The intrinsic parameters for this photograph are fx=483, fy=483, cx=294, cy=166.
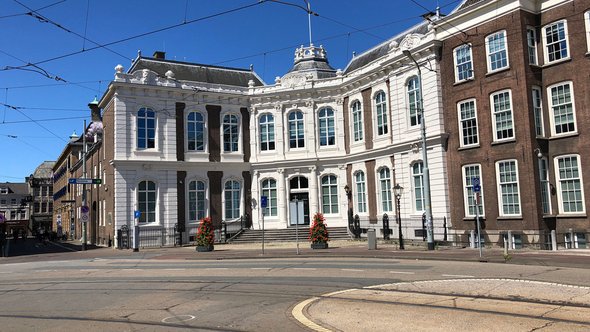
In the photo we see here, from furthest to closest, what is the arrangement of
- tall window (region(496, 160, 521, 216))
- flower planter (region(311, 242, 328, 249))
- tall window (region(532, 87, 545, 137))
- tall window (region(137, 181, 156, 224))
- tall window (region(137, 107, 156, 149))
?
tall window (region(137, 107, 156, 149)) → tall window (region(137, 181, 156, 224)) → flower planter (region(311, 242, 328, 249)) → tall window (region(496, 160, 521, 216)) → tall window (region(532, 87, 545, 137))

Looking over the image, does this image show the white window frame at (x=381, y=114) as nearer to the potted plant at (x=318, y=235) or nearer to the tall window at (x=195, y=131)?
the potted plant at (x=318, y=235)

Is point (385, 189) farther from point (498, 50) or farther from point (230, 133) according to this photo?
point (230, 133)

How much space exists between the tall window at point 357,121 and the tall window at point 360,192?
8.95 ft

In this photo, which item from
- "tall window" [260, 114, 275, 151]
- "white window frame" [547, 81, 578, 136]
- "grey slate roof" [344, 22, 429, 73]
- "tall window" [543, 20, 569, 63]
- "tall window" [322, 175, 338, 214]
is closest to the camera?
"white window frame" [547, 81, 578, 136]

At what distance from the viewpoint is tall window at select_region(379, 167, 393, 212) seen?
32406 mm

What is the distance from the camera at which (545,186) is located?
23.9 meters

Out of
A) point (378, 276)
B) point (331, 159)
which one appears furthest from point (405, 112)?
point (378, 276)

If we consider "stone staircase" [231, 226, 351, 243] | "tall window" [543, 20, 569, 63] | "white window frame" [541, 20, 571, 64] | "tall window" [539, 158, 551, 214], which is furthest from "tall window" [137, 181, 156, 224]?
"tall window" [543, 20, 569, 63]

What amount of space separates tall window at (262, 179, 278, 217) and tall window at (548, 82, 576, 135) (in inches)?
811

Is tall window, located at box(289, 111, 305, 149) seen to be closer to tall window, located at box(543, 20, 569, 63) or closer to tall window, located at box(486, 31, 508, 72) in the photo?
tall window, located at box(486, 31, 508, 72)

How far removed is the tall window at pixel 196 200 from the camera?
3643 cm

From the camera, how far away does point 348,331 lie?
24.7 feet

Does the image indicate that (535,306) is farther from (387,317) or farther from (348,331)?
(348,331)

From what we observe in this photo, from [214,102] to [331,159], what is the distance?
1021 cm
